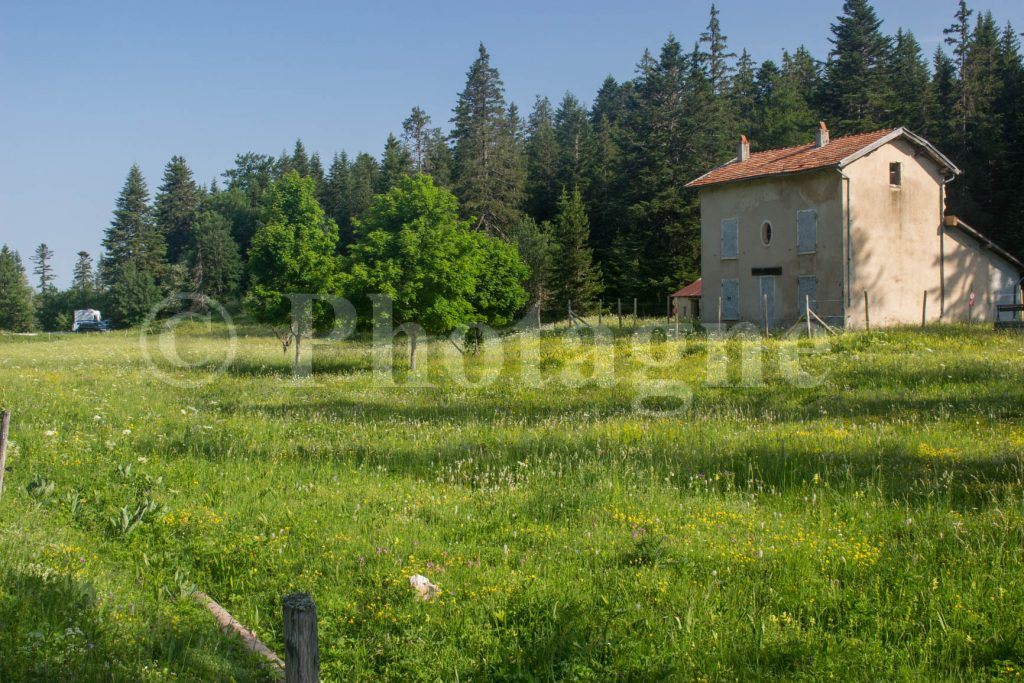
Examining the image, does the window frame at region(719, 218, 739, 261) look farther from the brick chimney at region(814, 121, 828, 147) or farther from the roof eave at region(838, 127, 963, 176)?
the roof eave at region(838, 127, 963, 176)

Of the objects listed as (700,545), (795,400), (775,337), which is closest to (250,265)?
(775,337)

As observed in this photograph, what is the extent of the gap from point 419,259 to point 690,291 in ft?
97.0

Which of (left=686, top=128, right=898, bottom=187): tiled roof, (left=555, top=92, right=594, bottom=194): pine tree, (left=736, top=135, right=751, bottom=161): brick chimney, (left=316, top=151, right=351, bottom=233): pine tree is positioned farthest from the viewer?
(left=316, top=151, right=351, bottom=233): pine tree

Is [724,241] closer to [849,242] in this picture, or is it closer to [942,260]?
[849,242]

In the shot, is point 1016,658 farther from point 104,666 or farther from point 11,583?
point 11,583

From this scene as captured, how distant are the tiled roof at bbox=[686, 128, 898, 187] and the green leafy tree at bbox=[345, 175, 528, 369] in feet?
46.1

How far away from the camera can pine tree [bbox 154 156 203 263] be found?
104m

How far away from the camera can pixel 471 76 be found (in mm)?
67062

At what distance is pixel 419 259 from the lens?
28641 mm

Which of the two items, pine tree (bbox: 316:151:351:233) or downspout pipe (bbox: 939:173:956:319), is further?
pine tree (bbox: 316:151:351:233)

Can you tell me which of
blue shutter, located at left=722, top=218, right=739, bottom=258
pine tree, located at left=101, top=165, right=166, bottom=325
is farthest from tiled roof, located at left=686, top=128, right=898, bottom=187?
pine tree, located at left=101, top=165, right=166, bottom=325

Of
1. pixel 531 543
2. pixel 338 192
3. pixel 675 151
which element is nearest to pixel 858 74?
pixel 675 151

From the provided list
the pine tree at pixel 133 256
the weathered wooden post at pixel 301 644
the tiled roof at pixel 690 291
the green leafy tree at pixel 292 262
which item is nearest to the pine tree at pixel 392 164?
the pine tree at pixel 133 256

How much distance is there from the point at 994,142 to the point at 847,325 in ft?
96.8
